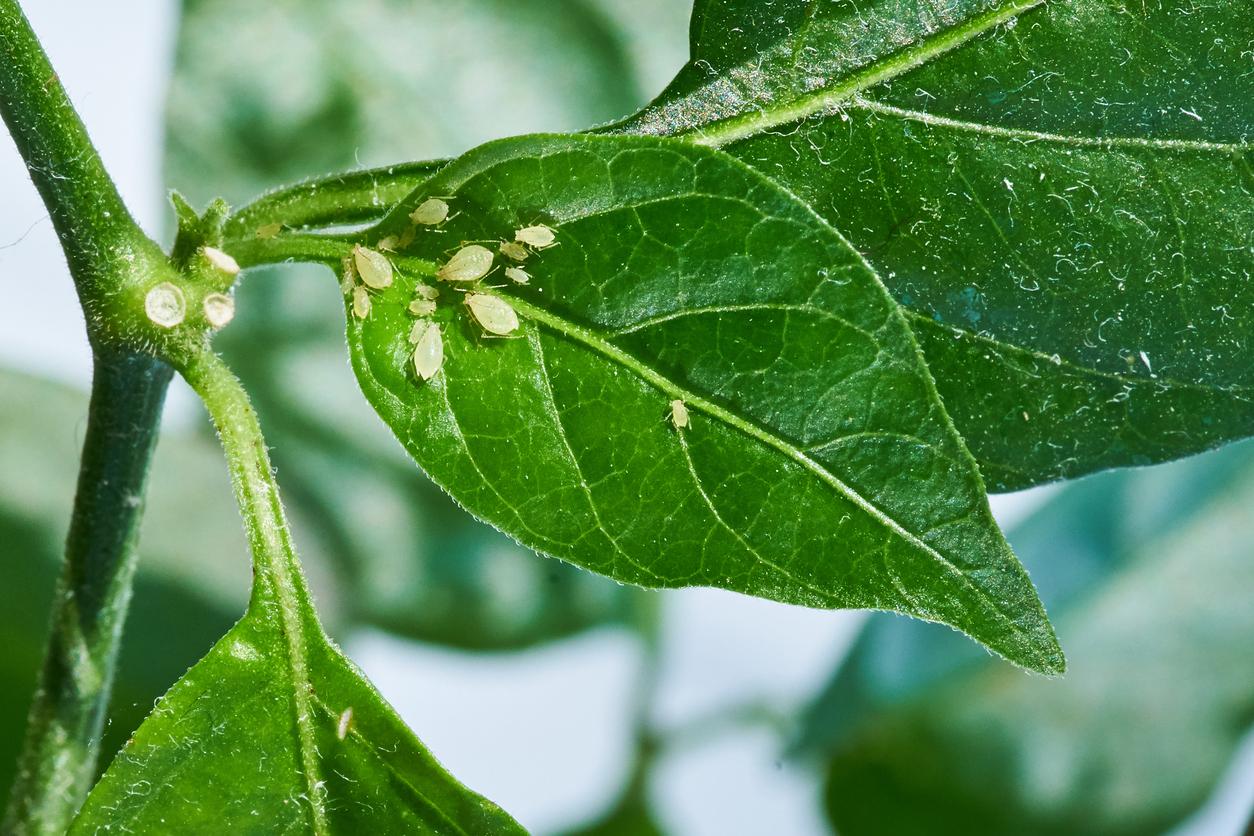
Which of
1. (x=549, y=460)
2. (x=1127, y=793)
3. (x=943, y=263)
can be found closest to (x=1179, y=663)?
(x=1127, y=793)

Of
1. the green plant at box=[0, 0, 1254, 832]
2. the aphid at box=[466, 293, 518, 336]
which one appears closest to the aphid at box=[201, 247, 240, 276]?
the green plant at box=[0, 0, 1254, 832]

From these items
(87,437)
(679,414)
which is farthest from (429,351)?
(87,437)

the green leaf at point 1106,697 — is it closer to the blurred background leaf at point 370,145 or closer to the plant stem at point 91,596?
the blurred background leaf at point 370,145

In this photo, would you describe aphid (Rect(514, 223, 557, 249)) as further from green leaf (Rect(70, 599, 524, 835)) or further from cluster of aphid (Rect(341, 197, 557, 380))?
green leaf (Rect(70, 599, 524, 835))

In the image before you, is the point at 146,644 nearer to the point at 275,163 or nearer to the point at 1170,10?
the point at 275,163

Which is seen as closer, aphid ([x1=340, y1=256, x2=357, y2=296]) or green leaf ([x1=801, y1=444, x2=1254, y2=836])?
aphid ([x1=340, y1=256, x2=357, y2=296])
